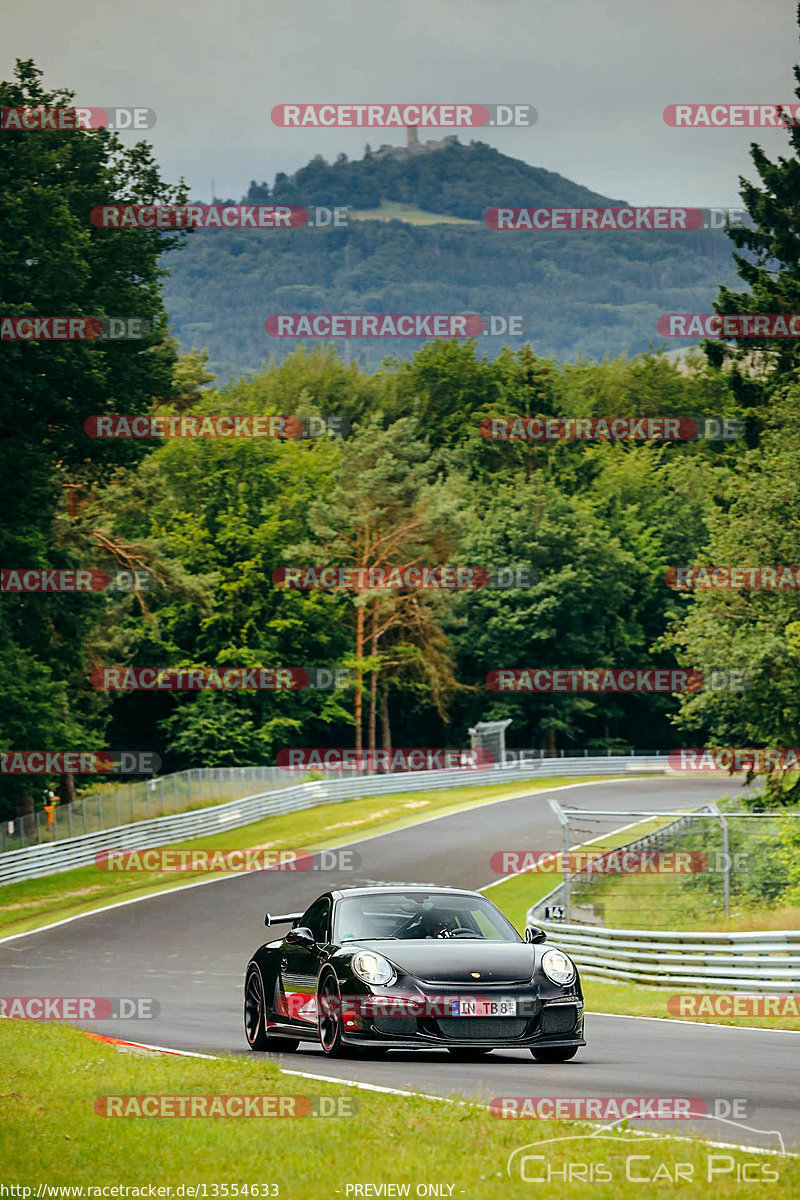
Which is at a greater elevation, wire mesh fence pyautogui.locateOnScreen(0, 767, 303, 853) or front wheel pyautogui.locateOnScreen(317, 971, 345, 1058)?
front wheel pyautogui.locateOnScreen(317, 971, 345, 1058)

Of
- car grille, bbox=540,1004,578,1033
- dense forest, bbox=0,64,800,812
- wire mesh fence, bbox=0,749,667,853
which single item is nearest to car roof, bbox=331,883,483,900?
car grille, bbox=540,1004,578,1033

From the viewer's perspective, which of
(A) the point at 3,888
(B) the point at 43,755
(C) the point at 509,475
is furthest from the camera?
(C) the point at 509,475

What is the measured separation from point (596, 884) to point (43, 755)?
23.2 m

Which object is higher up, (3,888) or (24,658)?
(24,658)

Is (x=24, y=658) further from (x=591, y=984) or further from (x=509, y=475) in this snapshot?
(x=509, y=475)

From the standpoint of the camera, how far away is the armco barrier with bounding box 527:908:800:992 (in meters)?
19.8

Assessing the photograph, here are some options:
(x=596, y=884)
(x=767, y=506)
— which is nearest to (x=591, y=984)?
(x=596, y=884)

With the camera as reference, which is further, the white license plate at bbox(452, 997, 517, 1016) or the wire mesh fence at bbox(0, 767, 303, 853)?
the wire mesh fence at bbox(0, 767, 303, 853)

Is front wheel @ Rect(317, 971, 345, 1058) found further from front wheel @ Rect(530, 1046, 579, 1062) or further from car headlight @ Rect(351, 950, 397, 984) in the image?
front wheel @ Rect(530, 1046, 579, 1062)

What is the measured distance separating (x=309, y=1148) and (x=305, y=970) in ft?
16.4

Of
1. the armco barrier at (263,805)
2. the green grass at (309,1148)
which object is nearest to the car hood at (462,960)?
the green grass at (309,1148)

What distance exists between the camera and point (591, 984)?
24.8 metres

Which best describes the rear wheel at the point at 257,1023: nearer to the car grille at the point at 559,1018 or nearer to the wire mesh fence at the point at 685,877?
the car grille at the point at 559,1018

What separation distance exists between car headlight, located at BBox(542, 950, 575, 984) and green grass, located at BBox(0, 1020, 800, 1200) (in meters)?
1.66
